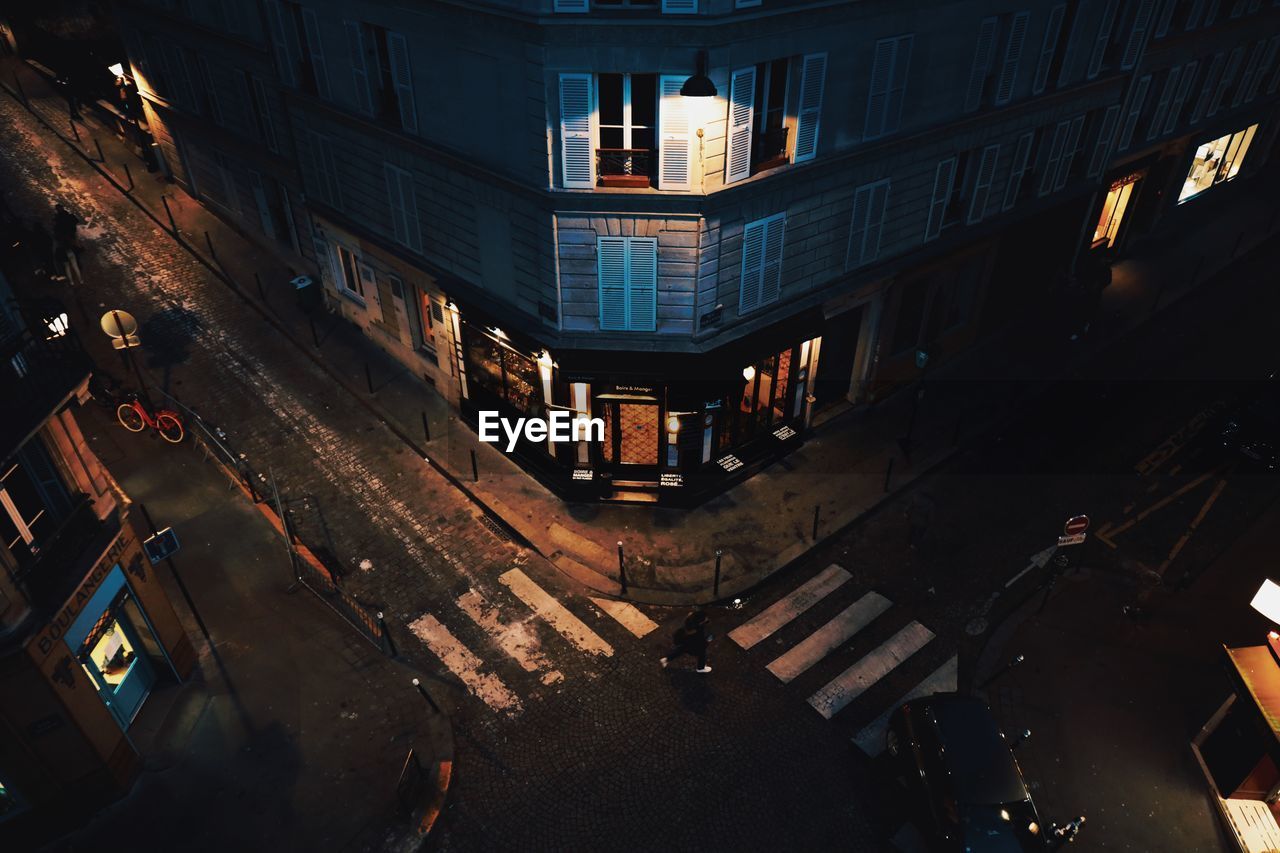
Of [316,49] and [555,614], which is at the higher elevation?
[316,49]

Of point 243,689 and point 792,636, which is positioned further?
point 792,636

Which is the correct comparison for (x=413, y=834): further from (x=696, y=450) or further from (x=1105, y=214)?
(x=1105, y=214)

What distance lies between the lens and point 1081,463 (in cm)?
2245

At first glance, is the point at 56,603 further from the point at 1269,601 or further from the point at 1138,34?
the point at 1138,34

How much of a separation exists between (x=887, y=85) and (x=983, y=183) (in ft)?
19.7

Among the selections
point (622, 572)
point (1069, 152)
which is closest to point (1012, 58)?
point (1069, 152)

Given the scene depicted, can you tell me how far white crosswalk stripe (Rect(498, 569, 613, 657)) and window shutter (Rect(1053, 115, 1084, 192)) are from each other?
20.2 metres

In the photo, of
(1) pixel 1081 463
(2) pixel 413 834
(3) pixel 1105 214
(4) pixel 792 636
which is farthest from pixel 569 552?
(3) pixel 1105 214

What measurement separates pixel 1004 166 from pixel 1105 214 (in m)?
9.60

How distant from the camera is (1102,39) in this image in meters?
23.4

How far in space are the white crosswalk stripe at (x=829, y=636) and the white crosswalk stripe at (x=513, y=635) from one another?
4.73m

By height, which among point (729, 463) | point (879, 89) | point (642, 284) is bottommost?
point (729, 463)

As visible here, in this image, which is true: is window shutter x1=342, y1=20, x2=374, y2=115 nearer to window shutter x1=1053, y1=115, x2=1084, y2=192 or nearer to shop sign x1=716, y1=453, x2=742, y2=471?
shop sign x1=716, y1=453, x2=742, y2=471

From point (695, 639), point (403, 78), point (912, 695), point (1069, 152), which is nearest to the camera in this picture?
point (912, 695)
